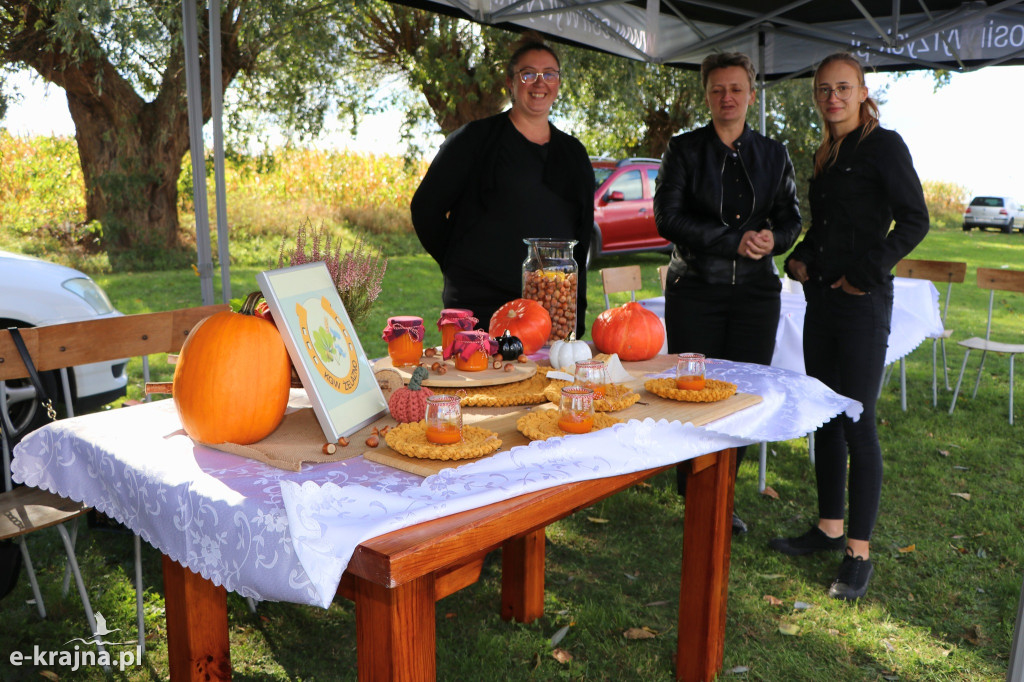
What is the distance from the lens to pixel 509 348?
2.15 metres

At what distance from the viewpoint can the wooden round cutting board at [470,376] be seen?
1.90 metres

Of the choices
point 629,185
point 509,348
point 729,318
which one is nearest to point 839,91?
point 729,318

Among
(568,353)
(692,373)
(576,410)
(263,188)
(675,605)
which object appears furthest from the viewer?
(263,188)

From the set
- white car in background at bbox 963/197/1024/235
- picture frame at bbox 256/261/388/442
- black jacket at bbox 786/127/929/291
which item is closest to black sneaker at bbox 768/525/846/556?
black jacket at bbox 786/127/929/291

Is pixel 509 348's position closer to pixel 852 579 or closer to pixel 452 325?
pixel 452 325

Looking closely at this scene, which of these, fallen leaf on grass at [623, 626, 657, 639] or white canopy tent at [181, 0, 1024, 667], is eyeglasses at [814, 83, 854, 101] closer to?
fallen leaf on grass at [623, 626, 657, 639]

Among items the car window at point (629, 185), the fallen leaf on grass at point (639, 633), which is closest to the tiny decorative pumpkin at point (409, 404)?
the fallen leaf on grass at point (639, 633)

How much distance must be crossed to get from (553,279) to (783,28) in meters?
4.53

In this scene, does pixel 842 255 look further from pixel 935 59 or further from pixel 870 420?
pixel 935 59

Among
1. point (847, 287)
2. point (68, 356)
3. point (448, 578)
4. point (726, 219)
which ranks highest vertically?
point (726, 219)

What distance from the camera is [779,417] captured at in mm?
1941

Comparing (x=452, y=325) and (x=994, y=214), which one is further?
(x=994, y=214)

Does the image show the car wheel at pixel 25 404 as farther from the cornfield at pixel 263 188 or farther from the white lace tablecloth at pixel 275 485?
the cornfield at pixel 263 188

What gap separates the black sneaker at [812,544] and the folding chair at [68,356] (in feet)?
8.18
